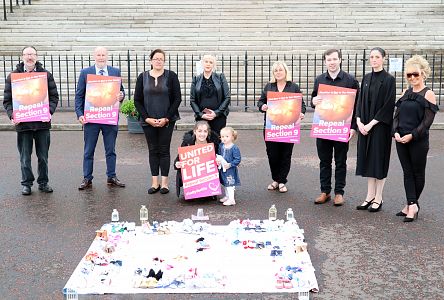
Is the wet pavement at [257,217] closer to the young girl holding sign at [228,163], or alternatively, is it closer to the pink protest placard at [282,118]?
the young girl holding sign at [228,163]

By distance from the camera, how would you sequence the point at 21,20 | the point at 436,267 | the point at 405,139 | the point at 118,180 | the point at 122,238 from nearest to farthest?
the point at 436,267 → the point at 122,238 → the point at 405,139 → the point at 118,180 → the point at 21,20

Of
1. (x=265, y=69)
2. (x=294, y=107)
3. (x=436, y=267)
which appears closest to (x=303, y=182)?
(x=294, y=107)

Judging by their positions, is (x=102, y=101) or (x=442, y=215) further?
(x=102, y=101)

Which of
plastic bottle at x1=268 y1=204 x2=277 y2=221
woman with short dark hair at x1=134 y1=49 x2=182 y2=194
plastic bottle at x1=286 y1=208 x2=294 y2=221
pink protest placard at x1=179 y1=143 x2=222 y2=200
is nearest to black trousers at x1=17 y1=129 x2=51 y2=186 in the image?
woman with short dark hair at x1=134 y1=49 x2=182 y2=194

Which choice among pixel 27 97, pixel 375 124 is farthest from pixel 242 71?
pixel 375 124

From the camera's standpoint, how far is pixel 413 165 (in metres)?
7.75

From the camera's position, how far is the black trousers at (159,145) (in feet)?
29.6

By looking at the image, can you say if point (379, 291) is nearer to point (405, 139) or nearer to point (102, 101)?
point (405, 139)

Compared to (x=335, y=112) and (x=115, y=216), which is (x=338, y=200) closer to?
(x=335, y=112)

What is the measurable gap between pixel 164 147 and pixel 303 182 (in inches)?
82.6

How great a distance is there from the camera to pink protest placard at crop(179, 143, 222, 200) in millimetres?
8586

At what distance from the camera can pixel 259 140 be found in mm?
13586

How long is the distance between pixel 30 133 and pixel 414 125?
4.87m

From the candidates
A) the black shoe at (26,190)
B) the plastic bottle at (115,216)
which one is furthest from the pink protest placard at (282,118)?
the black shoe at (26,190)
